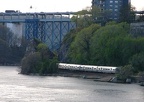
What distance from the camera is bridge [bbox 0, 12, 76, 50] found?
110 meters

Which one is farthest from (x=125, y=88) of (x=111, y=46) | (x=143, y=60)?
(x=111, y=46)

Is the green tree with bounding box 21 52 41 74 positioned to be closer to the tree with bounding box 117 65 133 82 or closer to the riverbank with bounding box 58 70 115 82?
the riverbank with bounding box 58 70 115 82

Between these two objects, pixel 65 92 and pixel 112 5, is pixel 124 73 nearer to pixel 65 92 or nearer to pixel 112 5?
pixel 65 92

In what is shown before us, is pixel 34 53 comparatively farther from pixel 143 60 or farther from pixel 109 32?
pixel 143 60

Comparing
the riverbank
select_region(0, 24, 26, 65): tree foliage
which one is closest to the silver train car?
the riverbank

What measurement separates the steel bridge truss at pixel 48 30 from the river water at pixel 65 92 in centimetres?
5344

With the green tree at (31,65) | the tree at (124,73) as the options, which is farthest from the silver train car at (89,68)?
the tree at (124,73)

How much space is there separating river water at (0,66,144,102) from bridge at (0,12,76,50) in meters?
53.6

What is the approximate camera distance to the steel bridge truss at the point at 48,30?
110375mm

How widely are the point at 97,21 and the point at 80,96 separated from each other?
4707 cm

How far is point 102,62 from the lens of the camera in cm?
7275

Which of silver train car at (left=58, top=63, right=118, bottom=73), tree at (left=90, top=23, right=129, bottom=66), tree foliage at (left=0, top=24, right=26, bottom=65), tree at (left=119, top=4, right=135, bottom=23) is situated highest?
tree at (left=119, top=4, right=135, bottom=23)

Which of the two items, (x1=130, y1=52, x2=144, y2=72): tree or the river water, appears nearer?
the river water

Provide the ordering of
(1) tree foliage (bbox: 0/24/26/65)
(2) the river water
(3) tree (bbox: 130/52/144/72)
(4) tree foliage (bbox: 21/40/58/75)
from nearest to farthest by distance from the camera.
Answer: (2) the river water, (3) tree (bbox: 130/52/144/72), (4) tree foliage (bbox: 21/40/58/75), (1) tree foliage (bbox: 0/24/26/65)
